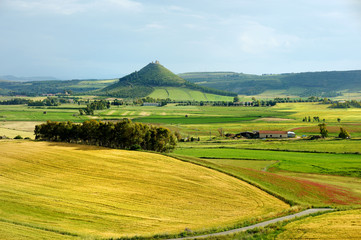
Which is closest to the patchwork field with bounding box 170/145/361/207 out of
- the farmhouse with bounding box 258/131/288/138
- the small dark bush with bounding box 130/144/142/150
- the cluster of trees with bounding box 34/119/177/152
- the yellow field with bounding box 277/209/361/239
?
the yellow field with bounding box 277/209/361/239

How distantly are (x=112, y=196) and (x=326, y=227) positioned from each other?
23.0 m

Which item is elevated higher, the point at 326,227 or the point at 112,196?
the point at 112,196

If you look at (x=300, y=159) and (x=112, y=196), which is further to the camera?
(x=300, y=159)

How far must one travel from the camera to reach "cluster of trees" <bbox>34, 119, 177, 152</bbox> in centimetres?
7331

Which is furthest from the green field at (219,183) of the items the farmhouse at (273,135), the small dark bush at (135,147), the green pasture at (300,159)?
the farmhouse at (273,135)

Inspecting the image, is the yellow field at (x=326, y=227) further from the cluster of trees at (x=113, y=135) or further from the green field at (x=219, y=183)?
the cluster of trees at (x=113, y=135)

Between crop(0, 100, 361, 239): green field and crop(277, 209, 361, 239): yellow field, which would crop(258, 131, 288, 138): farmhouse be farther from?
crop(277, 209, 361, 239): yellow field

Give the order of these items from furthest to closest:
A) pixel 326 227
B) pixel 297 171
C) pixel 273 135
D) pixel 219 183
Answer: pixel 273 135 → pixel 297 171 → pixel 219 183 → pixel 326 227

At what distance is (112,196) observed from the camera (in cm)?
4175

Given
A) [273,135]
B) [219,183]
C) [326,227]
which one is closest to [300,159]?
[219,183]

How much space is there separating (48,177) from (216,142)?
213ft

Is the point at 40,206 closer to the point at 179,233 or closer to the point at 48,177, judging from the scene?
the point at 48,177

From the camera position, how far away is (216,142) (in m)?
107

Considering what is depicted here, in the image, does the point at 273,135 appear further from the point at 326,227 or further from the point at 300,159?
the point at 326,227
